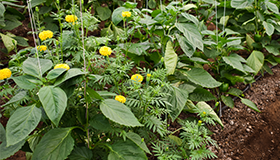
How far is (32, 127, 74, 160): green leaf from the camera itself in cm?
79

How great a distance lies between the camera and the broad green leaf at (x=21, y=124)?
69 centimetres

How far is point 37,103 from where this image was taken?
81cm

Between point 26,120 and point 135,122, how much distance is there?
15.8 inches

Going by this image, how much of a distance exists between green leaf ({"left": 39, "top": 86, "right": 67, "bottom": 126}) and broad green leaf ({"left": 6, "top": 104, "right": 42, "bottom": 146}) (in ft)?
0.27

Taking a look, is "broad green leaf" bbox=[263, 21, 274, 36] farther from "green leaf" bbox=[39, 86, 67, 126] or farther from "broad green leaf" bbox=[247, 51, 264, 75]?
"green leaf" bbox=[39, 86, 67, 126]

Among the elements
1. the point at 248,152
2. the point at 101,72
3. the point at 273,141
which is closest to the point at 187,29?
the point at 101,72

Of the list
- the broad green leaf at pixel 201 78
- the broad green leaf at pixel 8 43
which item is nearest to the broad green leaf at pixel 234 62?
the broad green leaf at pixel 201 78

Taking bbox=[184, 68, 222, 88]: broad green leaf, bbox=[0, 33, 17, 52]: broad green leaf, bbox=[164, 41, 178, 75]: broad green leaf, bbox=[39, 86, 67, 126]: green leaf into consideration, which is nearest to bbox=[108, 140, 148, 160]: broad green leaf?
bbox=[39, 86, 67, 126]: green leaf

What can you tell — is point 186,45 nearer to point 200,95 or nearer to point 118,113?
point 200,95

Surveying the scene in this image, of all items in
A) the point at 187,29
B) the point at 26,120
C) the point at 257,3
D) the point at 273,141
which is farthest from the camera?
the point at 257,3

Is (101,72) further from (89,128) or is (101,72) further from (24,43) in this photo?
(24,43)

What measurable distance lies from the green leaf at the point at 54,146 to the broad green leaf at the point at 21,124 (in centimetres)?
12

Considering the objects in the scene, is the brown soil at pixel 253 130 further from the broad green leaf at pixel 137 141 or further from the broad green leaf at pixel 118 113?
the broad green leaf at pixel 118 113

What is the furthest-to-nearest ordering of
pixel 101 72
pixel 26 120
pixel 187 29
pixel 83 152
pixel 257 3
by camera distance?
pixel 257 3, pixel 187 29, pixel 101 72, pixel 83 152, pixel 26 120
